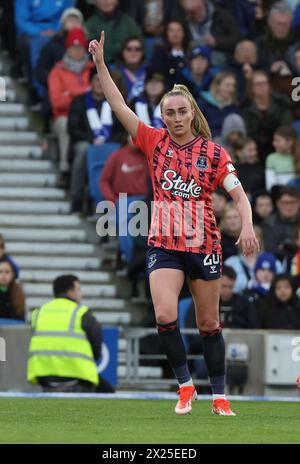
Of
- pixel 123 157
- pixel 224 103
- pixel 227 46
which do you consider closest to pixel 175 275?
pixel 123 157

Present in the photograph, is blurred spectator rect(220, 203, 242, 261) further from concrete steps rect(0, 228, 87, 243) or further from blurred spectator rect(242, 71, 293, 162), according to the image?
concrete steps rect(0, 228, 87, 243)

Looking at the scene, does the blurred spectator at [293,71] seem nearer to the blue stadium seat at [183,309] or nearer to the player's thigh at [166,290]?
the blue stadium seat at [183,309]

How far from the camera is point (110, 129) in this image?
20.0m

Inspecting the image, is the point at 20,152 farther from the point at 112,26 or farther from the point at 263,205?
the point at 263,205

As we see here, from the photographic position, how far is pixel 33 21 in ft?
71.3

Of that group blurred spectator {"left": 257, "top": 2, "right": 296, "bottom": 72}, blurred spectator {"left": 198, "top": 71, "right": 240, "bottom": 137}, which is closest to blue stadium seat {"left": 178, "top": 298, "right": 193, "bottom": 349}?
blurred spectator {"left": 198, "top": 71, "right": 240, "bottom": 137}

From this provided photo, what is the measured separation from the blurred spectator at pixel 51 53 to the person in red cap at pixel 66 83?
0.47 feet

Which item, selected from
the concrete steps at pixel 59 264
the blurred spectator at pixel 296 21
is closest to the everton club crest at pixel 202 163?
the concrete steps at pixel 59 264

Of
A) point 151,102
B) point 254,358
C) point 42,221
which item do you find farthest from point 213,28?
point 254,358

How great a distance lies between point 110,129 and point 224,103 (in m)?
1.50

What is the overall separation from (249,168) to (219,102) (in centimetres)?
123

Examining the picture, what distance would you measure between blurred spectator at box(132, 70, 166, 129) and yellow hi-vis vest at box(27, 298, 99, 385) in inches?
184

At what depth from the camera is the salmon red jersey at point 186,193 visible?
11.1 meters

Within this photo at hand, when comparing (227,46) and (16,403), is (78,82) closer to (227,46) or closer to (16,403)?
(227,46)
